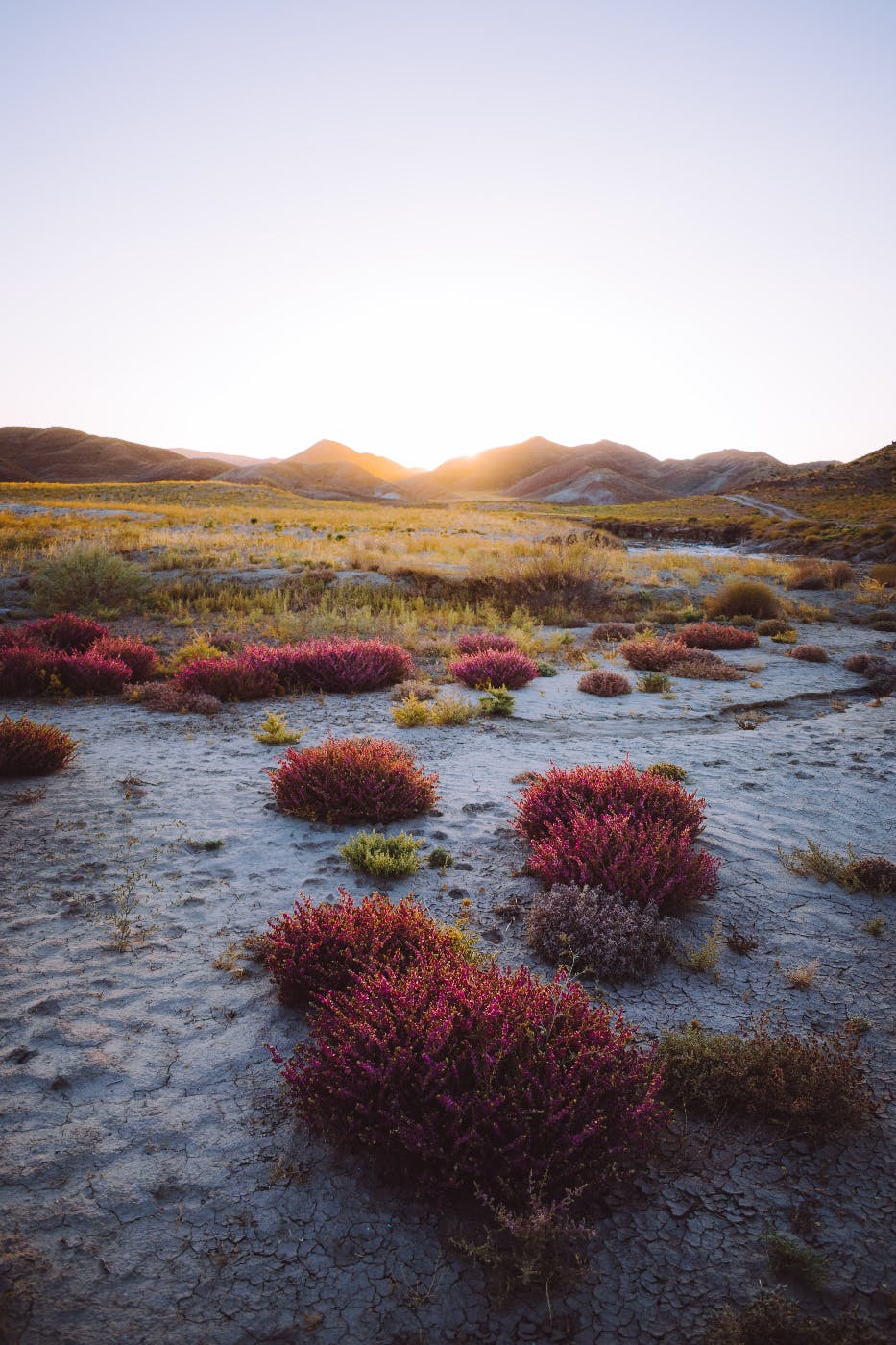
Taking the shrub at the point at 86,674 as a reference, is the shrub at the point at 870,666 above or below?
above

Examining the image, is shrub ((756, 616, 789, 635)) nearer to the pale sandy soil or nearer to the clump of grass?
the pale sandy soil

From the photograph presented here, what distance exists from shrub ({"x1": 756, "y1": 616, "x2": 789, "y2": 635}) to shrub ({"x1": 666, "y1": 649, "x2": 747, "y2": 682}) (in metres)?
3.95

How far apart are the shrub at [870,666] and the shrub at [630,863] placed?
8.00 meters

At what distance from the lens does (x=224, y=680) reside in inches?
350

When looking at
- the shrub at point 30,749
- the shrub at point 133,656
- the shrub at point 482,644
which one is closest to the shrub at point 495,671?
the shrub at point 482,644

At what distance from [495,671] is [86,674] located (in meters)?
5.65

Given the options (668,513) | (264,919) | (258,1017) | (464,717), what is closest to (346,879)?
(264,919)

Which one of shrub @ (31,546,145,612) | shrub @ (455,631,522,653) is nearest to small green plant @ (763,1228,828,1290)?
shrub @ (455,631,522,653)

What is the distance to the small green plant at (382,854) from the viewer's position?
14.4 ft

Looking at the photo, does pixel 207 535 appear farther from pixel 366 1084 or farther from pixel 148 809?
pixel 366 1084

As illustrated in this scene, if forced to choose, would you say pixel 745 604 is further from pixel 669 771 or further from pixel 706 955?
pixel 706 955

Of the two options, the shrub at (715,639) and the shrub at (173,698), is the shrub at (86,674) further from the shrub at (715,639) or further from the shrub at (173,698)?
the shrub at (715,639)

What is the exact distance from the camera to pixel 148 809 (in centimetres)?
538

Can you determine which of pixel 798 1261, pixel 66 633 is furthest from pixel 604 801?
pixel 66 633
